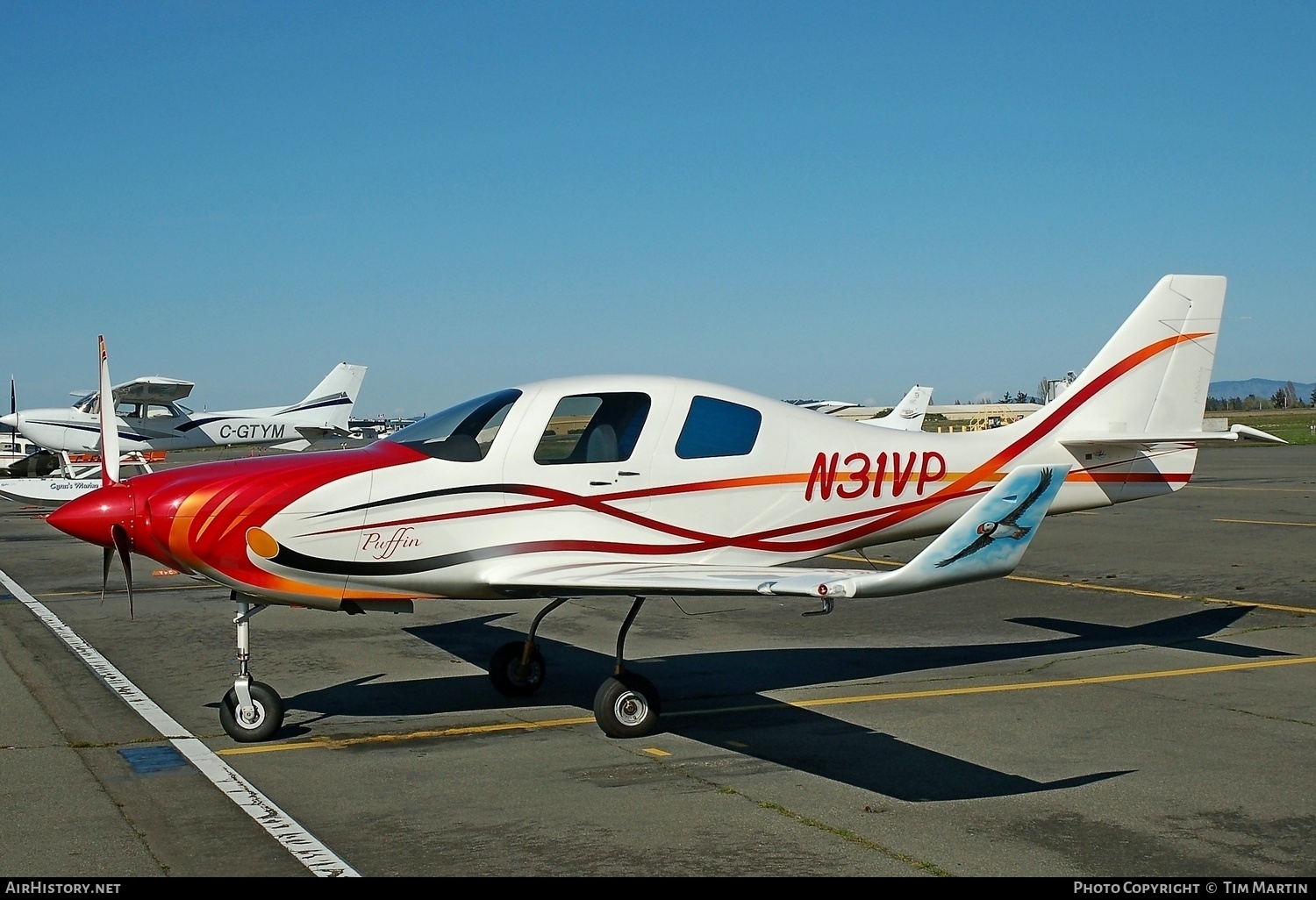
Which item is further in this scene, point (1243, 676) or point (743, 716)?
point (1243, 676)

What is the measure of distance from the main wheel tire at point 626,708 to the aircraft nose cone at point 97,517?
298cm

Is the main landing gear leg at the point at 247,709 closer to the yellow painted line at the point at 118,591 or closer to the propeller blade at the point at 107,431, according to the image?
the propeller blade at the point at 107,431

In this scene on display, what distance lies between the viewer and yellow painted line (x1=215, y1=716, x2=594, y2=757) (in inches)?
287

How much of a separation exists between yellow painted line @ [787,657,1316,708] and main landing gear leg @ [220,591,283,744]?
11.3 ft

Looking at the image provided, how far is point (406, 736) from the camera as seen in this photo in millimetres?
7598

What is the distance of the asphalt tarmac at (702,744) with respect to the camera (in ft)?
17.3

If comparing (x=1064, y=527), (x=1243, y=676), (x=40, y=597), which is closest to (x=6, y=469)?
(x=40, y=597)

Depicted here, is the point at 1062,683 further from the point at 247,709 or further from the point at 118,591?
the point at 118,591

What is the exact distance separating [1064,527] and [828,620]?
36.3 ft

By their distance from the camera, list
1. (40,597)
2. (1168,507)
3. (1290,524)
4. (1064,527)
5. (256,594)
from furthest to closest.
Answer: (1168,507), (1064,527), (1290,524), (40,597), (256,594)

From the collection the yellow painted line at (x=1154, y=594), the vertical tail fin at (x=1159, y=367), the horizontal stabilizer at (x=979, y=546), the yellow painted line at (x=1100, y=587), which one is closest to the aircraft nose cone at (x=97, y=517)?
the horizontal stabilizer at (x=979, y=546)

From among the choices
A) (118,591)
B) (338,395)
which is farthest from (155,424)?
(118,591)
